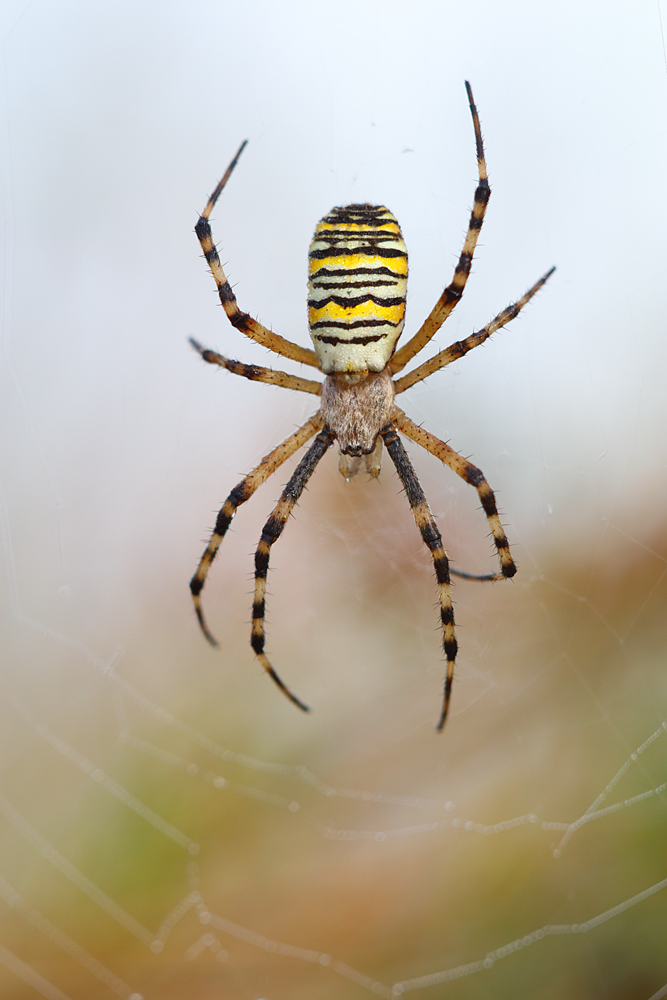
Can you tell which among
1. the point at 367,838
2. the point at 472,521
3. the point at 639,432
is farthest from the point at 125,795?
the point at 639,432

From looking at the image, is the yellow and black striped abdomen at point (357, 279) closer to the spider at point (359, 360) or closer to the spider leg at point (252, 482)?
the spider at point (359, 360)

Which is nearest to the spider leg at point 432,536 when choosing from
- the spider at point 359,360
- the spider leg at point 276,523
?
the spider at point 359,360

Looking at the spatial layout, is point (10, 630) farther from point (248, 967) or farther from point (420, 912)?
point (420, 912)

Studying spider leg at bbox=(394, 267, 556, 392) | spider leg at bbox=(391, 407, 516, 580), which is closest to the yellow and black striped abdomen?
spider leg at bbox=(394, 267, 556, 392)

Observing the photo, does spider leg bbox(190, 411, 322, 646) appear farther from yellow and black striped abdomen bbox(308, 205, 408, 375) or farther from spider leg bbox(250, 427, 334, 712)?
yellow and black striped abdomen bbox(308, 205, 408, 375)

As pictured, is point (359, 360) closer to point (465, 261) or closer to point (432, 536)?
point (465, 261)

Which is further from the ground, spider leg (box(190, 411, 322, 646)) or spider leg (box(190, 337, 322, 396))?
spider leg (box(190, 337, 322, 396))

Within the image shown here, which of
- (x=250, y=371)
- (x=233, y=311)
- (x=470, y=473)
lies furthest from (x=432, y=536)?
(x=233, y=311)
